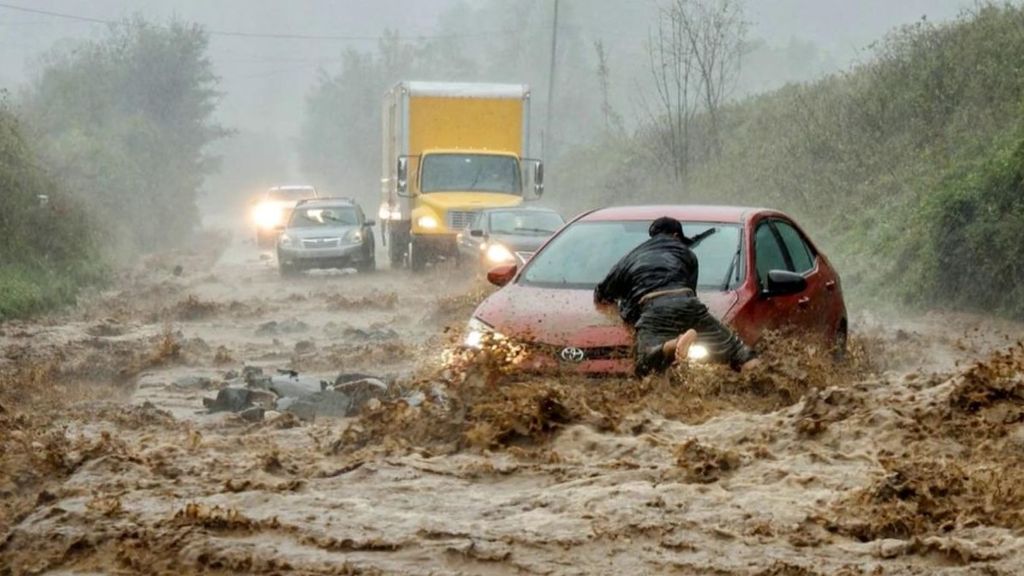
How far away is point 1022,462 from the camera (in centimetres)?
727

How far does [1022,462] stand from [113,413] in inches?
276

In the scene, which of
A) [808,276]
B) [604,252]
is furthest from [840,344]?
[604,252]

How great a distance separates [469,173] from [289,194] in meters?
18.1

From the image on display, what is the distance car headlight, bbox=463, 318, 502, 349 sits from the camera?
946 cm

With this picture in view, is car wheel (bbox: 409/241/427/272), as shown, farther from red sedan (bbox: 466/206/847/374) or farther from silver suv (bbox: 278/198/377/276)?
red sedan (bbox: 466/206/847/374)

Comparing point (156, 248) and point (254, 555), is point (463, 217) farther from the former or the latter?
point (156, 248)

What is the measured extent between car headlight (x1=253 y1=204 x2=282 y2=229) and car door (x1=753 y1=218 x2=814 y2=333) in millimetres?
31506

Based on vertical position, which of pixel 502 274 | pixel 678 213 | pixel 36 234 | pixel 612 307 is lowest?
pixel 36 234

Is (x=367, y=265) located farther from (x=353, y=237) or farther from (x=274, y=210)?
(x=274, y=210)

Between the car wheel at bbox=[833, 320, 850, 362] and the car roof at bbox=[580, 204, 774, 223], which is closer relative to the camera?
the car roof at bbox=[580, 204, 774, 223]

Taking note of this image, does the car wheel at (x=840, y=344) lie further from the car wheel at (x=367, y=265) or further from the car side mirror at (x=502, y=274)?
the car wheel at (x=367, y=265)

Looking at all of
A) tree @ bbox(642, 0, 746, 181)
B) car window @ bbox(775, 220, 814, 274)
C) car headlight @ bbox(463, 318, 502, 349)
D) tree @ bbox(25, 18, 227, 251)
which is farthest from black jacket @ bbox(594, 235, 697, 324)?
tree @ bbox(25, 18, 227, 251)

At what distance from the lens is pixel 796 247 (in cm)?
1170

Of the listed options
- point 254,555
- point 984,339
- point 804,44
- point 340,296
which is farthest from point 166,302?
point 804,44
